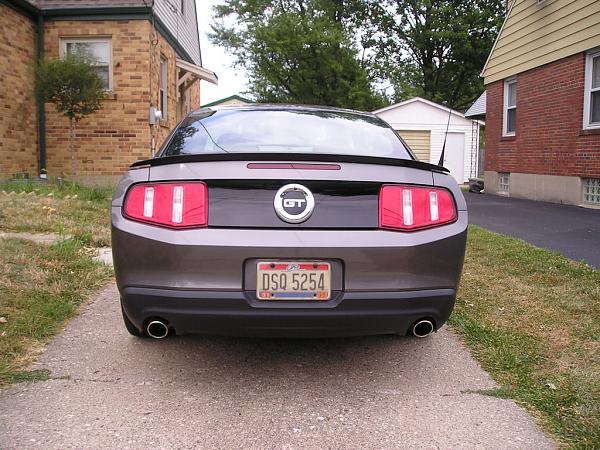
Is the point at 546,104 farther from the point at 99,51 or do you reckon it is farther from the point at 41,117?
the point at 41,117

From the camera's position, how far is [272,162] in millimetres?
2654

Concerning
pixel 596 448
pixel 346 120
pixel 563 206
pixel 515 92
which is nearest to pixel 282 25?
pixel 515 92

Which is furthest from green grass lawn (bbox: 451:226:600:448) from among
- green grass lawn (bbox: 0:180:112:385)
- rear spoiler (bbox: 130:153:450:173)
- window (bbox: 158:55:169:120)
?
window (bbox: 158:55:169:120)

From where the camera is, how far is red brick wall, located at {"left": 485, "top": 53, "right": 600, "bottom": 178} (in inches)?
405

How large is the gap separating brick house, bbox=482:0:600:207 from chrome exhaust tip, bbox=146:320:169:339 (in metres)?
9.16

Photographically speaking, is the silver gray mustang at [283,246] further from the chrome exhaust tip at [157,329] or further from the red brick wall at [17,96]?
the red brick wall at [17,96]

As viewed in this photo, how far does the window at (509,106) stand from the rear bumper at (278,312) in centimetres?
1197

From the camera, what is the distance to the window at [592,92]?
1003 centimetres

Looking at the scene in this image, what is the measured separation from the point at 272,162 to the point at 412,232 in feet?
2.43

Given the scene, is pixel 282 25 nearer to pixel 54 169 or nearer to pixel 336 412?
pixel 54 169

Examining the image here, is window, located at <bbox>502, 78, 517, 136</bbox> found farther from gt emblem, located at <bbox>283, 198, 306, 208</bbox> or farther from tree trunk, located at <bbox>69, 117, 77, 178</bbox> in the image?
gt emblem, located at <bbox>283, 198, 306, 208</bbox>

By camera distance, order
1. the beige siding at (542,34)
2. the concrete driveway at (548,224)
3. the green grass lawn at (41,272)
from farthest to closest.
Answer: the beige siding at (542,34), the concrete driveway at (548,224), the green grass lawn at (41,272)

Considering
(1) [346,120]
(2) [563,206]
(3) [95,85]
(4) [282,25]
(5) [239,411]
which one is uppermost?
(4) [282,25]

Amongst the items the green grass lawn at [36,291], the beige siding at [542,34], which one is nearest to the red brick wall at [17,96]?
the green grass lawn at [36,291]
